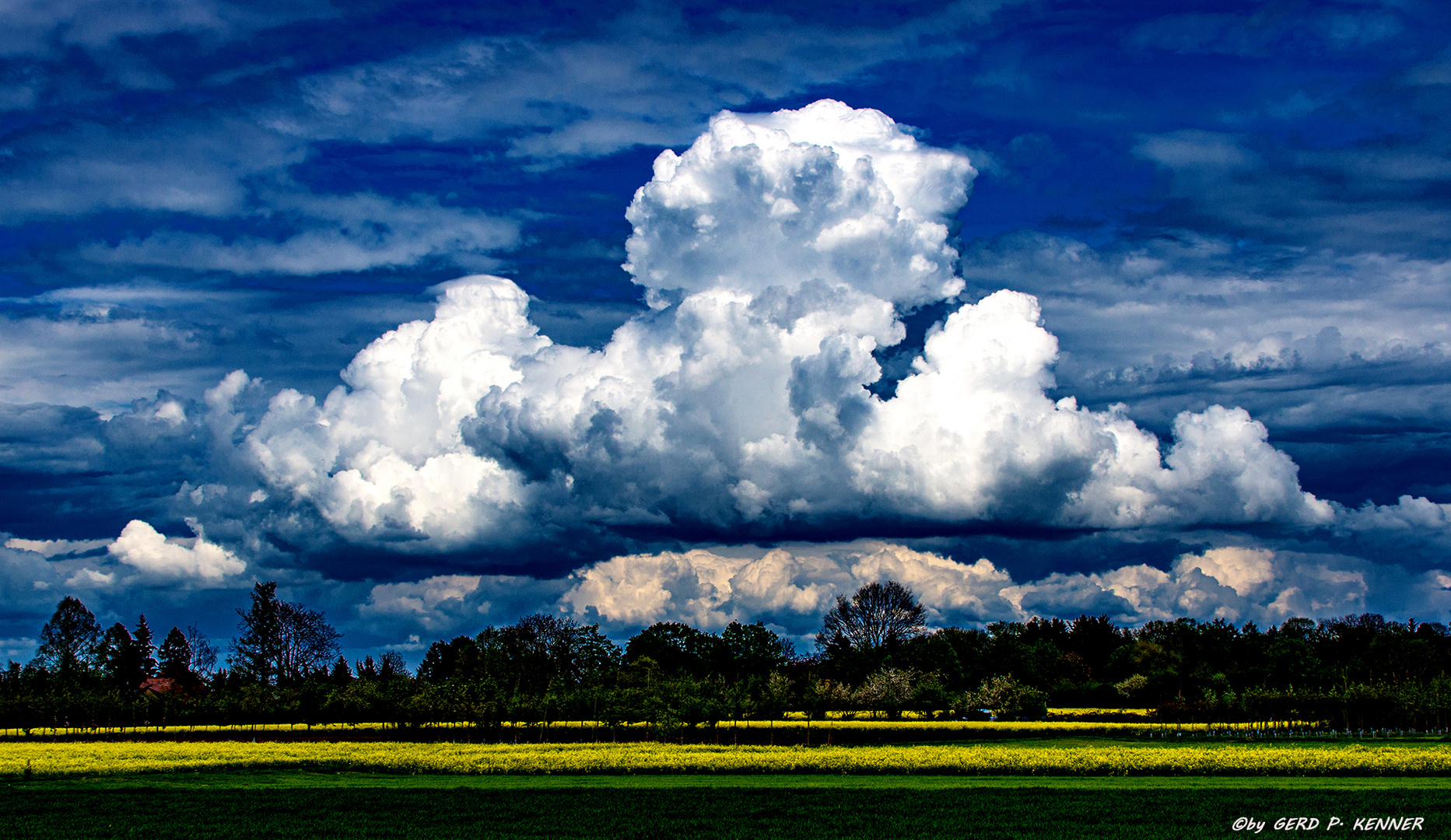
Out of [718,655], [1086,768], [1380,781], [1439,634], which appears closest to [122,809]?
[1086,768]

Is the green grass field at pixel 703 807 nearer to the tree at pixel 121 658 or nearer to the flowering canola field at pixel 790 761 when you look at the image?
the flowering canola field at pixel 790 761

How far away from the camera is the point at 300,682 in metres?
145

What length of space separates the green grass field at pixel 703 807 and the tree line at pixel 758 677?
34.2m

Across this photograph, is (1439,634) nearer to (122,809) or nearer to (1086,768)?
(1086,768)

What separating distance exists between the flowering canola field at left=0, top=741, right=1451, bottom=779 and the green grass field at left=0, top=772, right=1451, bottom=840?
4169 millimetres

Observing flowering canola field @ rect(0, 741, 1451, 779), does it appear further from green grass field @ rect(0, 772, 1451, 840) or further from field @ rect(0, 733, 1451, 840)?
green grass field @ rect(0, 772, 1451, 840)

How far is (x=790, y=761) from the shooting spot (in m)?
59.8

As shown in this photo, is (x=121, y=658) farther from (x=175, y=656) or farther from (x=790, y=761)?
(x=790, y=761)

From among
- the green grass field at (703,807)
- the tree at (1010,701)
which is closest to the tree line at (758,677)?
the tree at (1010,701)

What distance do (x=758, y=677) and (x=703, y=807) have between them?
261 feet

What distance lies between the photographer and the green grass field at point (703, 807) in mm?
37906

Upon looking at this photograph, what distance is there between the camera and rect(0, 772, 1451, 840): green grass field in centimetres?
3791

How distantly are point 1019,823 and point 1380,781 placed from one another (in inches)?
881

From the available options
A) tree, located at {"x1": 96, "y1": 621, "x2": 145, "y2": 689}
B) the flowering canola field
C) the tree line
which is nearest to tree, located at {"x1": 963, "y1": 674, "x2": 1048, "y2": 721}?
the tree line
